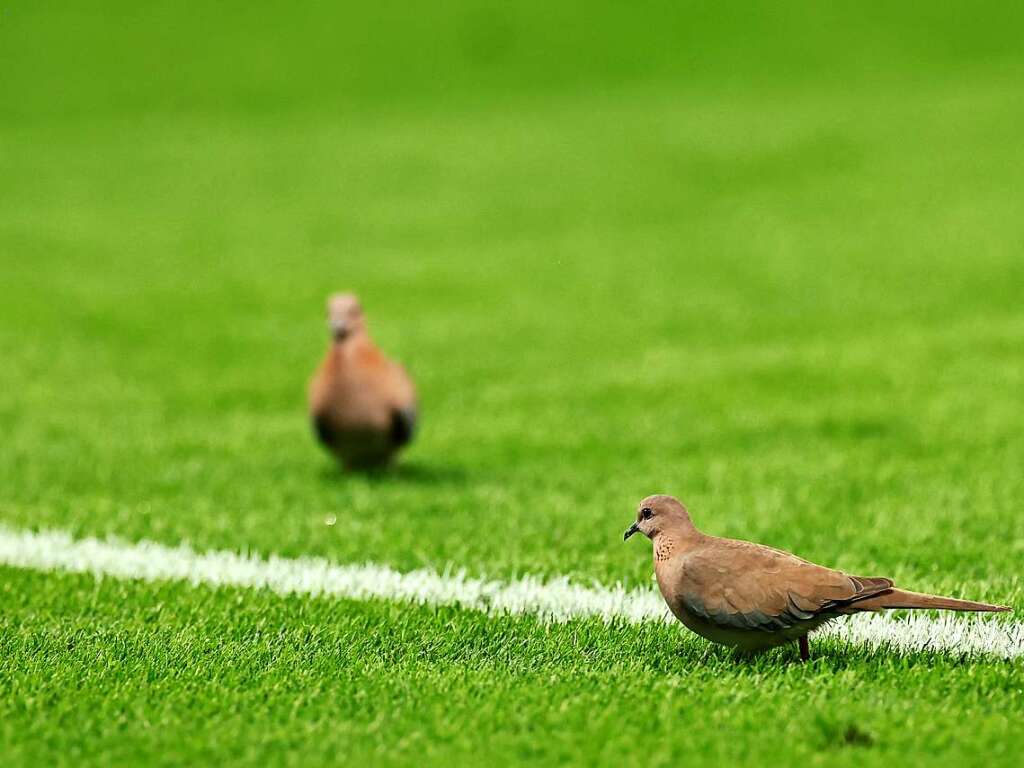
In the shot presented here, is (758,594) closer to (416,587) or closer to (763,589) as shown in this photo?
(763,589)

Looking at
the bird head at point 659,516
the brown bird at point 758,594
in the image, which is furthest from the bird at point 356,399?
the brown bird at point 758,594

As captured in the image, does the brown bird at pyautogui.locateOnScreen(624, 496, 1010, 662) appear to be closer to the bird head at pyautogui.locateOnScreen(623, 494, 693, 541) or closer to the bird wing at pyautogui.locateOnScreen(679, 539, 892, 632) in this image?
the bird wing at pyautogui.locateOnScreen(679, 539, 892, 632)

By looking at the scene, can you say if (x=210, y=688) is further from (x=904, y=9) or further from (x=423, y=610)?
(x=904, y=9)

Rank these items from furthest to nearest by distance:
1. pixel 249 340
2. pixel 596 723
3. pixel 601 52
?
1. pixel 601 52
2. pixel 249 340
3. pixel 596 723

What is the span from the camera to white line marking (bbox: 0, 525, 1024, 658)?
5137 millimetres

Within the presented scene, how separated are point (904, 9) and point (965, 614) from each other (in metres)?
34.0

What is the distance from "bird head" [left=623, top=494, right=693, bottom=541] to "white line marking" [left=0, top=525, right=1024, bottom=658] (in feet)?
2.00

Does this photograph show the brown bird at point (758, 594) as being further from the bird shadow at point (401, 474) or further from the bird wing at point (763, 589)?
the bird shadow at point (401, 474)

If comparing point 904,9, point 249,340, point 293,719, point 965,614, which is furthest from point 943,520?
point 904,9

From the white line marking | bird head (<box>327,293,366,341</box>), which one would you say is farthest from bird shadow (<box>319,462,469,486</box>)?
the white line marking

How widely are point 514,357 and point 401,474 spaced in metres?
4.46

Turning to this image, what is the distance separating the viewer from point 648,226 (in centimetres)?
2047

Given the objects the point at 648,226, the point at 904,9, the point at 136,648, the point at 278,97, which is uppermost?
the point at 904,9

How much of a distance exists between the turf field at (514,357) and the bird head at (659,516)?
44 cm
